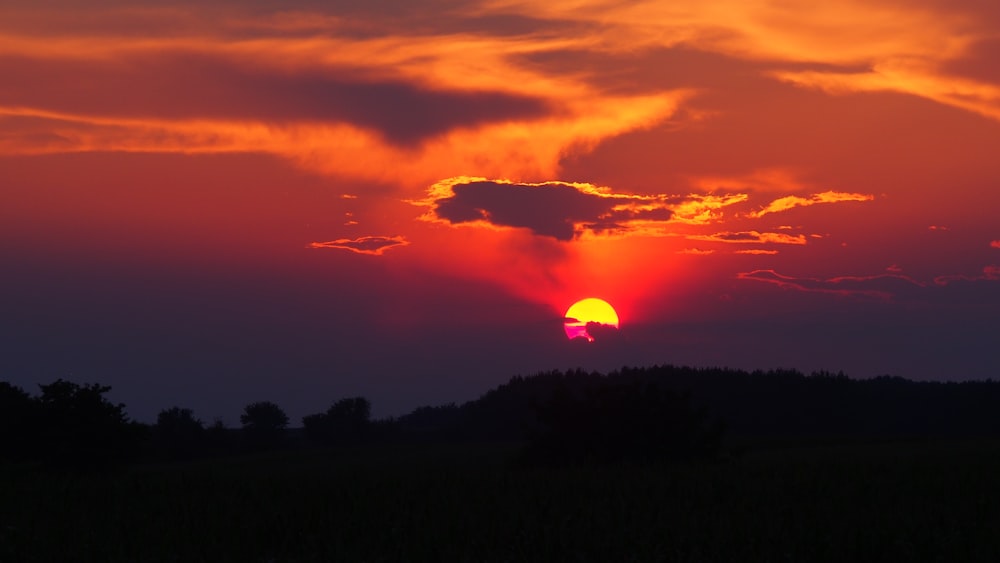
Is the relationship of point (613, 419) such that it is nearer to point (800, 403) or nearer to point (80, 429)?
point (80, 429)

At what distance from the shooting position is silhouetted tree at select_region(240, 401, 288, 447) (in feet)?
371

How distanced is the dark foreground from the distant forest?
49.3 ft

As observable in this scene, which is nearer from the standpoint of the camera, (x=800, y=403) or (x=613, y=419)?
(x=613, y=419)

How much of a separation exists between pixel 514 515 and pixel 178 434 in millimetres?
85603

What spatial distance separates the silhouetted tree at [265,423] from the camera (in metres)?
113

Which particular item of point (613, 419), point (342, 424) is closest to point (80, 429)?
point (613, 419)

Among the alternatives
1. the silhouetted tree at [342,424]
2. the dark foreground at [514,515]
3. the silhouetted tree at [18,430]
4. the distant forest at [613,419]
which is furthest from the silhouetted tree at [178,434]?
the dark foreground at [514,515]

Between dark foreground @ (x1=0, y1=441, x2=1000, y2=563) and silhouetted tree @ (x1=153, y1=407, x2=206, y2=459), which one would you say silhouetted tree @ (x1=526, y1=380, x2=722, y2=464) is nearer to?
dark foreground @ (x1=0, y1=441, x2=1000, y2=563)

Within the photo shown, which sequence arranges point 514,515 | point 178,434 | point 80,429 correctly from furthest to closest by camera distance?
1. point 178,434
2. point 80,429
3. point 514,515

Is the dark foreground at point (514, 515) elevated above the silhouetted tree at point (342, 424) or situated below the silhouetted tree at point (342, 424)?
below

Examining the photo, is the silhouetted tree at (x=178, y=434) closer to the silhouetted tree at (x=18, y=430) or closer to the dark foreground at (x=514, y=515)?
the silhouetted tree at (x=18, y=430)

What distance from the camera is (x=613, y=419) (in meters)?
42.7

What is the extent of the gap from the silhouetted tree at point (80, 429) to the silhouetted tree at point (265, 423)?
74.9 m

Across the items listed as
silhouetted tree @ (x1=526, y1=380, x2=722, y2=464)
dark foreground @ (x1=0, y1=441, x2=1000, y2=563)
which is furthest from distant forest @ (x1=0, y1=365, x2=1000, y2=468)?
dark foreground @ (x1=0, y1=441, x2=1000, y2=563)
